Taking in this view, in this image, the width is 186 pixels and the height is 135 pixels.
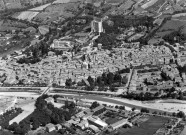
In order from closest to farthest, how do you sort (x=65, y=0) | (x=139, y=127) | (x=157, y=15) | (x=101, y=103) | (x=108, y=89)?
(x=139, y=127), (x=101, y=103), (x=108, y=89), (x=157, y=15), (x=65, y=0)

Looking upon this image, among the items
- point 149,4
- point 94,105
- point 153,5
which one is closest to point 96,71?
point 94,105

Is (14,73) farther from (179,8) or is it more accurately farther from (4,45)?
(179,8)

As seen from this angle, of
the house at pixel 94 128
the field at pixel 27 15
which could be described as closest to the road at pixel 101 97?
the house at pixel 94 128

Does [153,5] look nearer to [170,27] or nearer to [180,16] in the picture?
[180,16]

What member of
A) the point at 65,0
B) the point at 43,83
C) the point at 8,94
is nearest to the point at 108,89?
the point at 43,83

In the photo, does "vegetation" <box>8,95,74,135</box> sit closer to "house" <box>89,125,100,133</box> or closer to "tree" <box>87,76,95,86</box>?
"house" <box>89,125,100,133</box>

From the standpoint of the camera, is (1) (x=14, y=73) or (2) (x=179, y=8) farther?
(2) (x=179, y=8)
